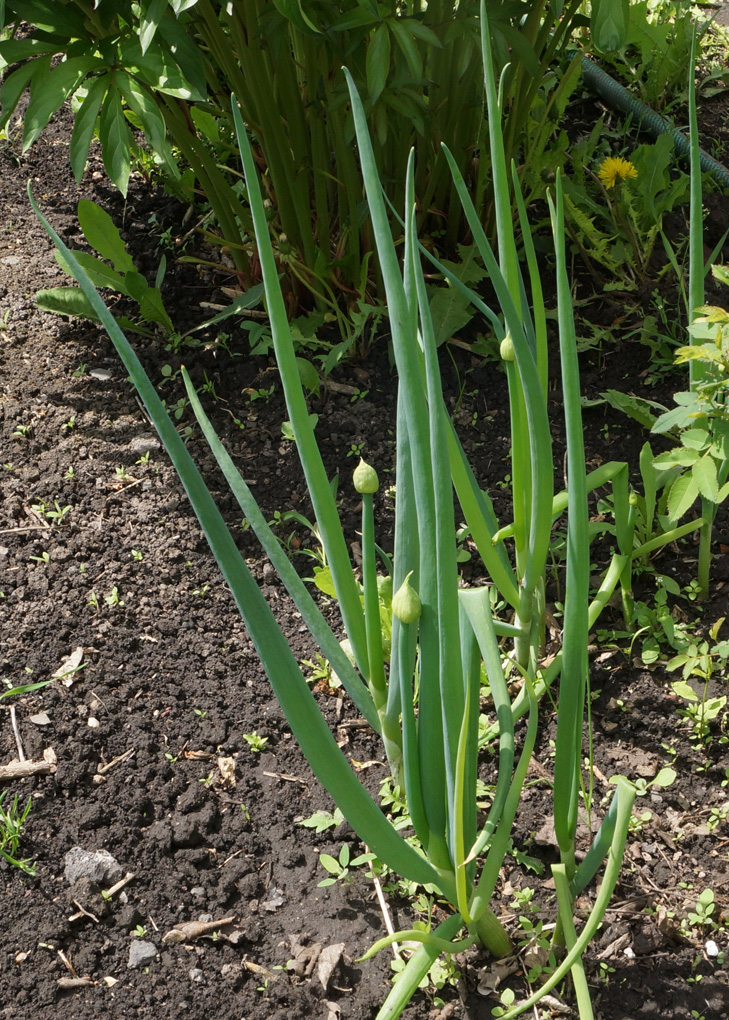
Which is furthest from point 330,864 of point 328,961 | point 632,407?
point 632,407

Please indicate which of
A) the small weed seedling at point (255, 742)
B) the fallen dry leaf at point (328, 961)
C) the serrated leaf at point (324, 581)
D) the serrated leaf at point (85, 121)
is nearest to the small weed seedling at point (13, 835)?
the small weed seedling at point (255, 742)

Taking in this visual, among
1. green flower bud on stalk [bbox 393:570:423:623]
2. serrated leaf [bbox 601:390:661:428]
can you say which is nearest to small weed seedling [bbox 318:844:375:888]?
green flower bud on stalk [bbox 393:570:423:623]

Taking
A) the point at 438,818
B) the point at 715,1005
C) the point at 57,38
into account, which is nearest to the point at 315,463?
the point at 438,818

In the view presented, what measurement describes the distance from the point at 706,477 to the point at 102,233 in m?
1.46

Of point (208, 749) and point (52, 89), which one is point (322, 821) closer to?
point (208, 749)

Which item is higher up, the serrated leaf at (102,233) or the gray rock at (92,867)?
the serrated leaf at (102,233)

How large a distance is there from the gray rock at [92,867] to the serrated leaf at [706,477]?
3.29ft

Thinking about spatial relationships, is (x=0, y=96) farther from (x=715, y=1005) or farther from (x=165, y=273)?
(x=715, y=1005)

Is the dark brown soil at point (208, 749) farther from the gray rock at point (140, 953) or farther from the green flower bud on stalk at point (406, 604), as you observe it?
the green flower bud on stalk at point (406, 604)

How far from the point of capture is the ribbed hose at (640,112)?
2.25 m

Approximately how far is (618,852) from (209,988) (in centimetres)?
59

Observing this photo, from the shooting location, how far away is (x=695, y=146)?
3.79 ft

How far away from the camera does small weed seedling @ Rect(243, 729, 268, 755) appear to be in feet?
4.43

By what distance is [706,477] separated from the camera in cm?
125
